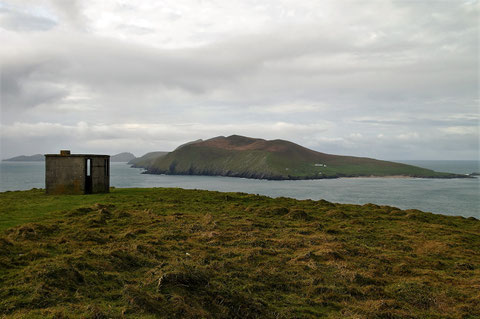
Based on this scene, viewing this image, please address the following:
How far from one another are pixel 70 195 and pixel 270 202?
18947 millimetres

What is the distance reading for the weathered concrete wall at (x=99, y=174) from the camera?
112 ft

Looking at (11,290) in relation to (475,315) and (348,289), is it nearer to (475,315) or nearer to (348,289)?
(348,289)

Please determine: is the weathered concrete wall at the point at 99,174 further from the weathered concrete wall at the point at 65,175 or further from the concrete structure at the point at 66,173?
the weathered concrete wall at the point at 65,175

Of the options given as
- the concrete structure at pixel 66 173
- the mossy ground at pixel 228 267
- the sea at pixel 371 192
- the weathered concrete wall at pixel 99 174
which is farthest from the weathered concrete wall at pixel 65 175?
the sea at pixel 371 192

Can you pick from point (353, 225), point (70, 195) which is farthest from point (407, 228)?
point (70, 195)

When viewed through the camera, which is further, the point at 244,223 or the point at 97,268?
the point at 244,223

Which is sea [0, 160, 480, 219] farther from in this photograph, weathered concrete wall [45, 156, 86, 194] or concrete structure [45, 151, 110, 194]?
weathered concrete wall [45, 156, 86, 194]

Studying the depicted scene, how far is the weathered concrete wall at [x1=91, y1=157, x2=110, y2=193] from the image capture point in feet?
112

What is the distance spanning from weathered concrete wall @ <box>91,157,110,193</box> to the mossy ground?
11.4 metres

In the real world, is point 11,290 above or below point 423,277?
above

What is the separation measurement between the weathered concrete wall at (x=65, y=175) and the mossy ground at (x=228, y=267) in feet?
33.8

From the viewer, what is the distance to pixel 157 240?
1535 centimetres

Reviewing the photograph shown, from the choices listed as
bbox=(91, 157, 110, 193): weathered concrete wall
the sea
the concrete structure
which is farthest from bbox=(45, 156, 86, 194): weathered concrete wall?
the sea

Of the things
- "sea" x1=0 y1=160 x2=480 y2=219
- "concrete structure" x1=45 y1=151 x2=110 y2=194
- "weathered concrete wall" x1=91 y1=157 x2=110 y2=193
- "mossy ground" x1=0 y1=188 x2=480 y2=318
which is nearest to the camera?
"mossy ground" x1=0 y1=188 x2=480 y2=318
